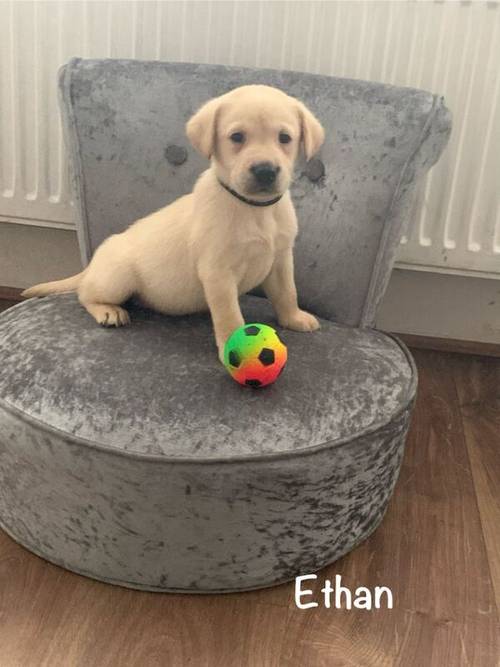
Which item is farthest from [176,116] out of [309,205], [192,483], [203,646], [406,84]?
[203,646]

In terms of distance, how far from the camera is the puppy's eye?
42.8 inches

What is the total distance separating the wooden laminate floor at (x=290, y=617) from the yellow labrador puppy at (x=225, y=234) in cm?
38

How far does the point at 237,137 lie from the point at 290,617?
27.1 inches

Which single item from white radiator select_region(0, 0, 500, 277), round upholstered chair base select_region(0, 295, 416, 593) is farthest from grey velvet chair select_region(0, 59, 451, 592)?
white radiator select_region(0, 0, 500, 277)

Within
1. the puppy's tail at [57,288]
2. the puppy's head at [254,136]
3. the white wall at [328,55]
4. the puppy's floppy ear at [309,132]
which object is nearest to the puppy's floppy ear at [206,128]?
the puppy's head at [254,136]

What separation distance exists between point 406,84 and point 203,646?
1.14 m

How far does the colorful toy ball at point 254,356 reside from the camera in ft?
3.54

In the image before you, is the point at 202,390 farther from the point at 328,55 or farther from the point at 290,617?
the point at 328,55

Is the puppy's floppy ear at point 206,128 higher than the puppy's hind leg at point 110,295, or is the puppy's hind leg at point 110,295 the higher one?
the puppy's floppy ear at point 206,128

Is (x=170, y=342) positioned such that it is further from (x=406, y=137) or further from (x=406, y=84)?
(x=406, y=84)

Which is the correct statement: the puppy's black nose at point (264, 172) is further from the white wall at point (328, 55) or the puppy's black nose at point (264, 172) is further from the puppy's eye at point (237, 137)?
the white wall at point (328, 55)

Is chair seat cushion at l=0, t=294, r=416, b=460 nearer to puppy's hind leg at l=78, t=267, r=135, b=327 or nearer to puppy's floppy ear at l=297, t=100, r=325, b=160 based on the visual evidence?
puppy's hind leg at l=78, t=267, r=135, b=327

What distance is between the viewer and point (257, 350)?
1.08 m

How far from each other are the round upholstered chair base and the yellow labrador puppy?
7 centimetres
